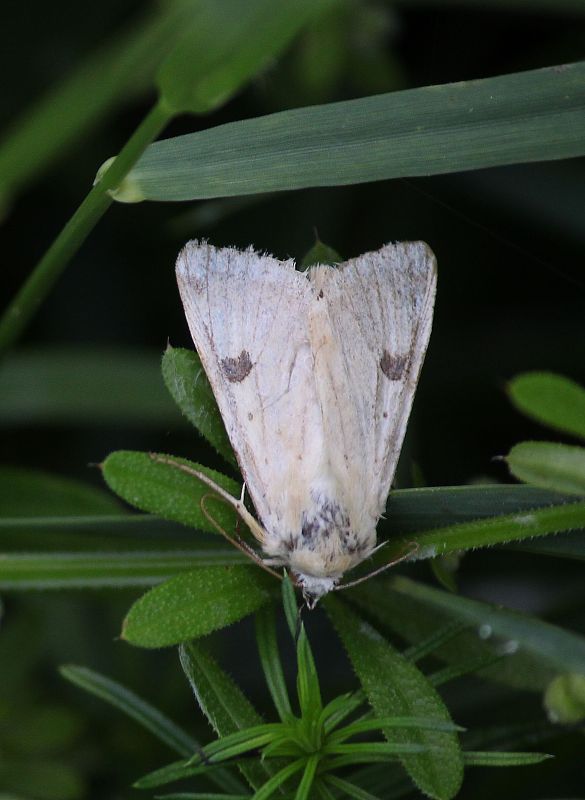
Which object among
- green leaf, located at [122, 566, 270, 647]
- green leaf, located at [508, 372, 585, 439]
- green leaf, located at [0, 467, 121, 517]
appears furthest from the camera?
green leaf, located at [0, 467, 121, 517]

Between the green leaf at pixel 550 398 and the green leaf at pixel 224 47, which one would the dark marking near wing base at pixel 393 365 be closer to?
the green leaf at pixel 550 398

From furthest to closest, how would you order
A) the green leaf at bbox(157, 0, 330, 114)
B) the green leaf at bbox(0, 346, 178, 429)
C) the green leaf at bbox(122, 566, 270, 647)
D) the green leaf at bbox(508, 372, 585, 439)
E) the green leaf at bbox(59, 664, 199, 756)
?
the green leaf at bbox(0, 346, 178, 429) < the green leaf at bbox(59, 664, 199, 756) < the green leaf at bbox(122, 566, 270, 647) < the green leaf at bbox(508, 372, 585, 439) < the green leaf at bbox(157, 0, 330, 114)

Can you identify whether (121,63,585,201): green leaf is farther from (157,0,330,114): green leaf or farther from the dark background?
the dark background

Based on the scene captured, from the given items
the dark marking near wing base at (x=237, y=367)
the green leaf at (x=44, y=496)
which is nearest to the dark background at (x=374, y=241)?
the green leaf at (x=44, y=496)

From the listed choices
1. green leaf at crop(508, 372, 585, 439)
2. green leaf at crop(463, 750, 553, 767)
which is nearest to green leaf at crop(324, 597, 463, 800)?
green leaf at crop(463, 750, 553, 767)

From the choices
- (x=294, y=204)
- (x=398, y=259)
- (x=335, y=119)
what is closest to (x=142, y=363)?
(x=294, y=204)

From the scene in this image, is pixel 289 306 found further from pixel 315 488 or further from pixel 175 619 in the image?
pixel 175 619
